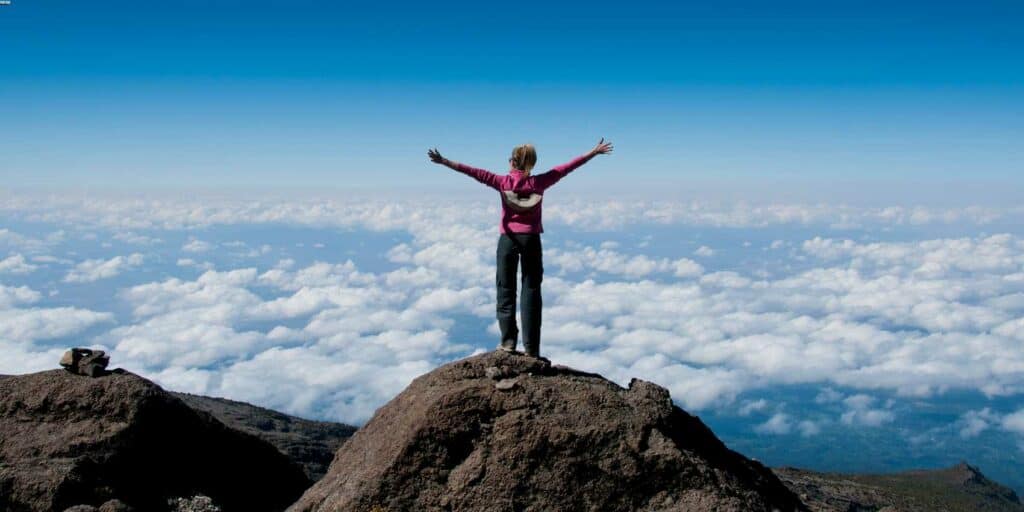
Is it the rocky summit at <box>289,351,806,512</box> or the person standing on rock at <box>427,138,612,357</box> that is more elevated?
the person standing on rock at <box>427,138,612,357</box>

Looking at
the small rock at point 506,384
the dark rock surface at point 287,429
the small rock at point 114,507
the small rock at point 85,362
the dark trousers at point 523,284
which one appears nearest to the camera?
the small rock at point 506,384

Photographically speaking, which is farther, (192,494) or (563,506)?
(192,494)

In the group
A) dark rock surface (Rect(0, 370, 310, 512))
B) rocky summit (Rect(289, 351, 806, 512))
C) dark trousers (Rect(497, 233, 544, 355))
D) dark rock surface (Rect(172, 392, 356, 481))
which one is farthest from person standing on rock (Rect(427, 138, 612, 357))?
dark rock surface (Rect(172, 392, 356, 481))

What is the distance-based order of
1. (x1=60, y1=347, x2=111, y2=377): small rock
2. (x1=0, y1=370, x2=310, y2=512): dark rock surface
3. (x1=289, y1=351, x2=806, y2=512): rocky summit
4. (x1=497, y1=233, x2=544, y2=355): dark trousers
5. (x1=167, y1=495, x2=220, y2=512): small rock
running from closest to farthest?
1. (x1=289, y1=351, x2=806, y2=512): rocky summit
2. (x1=497, y1=233, x2=544, y2=355): dark trousers
3. (x1=0, y1=370, x2=310, y2=512): dark rock surface
4. (x1=167, y1=495, x2=220, y2=512): small rock
5. (x1=60, y1=347, x2=111, y2=377): small rock

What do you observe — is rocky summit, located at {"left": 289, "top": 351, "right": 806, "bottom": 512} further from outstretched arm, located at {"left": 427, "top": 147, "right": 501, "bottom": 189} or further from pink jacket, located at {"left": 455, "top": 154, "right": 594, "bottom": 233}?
outstretched arm, located at {"left": 427, "top": 147, "right": 501, "bottom": 189}

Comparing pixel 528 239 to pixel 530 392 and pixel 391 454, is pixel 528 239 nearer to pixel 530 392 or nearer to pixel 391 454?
pixel 530 392

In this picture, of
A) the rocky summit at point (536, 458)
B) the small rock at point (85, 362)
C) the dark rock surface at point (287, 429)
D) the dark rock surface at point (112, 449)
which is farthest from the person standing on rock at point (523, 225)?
the dark rock surface at point (287, 429)

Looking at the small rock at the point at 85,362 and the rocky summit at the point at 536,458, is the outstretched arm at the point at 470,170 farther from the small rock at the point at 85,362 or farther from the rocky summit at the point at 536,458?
the small rock at the point at 85,362

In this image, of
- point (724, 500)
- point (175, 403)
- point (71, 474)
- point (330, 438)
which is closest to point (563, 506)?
point (724, 500)

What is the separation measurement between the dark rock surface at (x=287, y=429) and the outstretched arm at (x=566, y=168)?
33499 mm

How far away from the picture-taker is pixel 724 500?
10.4m

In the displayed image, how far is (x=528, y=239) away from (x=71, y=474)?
9.18 meters

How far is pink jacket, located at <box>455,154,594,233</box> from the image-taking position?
12156 mm

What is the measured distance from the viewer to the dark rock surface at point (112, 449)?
12.5 m
